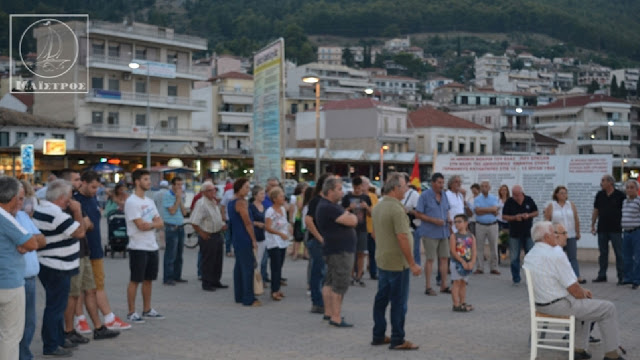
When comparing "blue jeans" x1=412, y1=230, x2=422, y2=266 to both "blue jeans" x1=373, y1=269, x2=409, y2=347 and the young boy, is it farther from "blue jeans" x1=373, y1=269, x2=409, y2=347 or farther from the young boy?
"blue jeans" x1=373, y1=269, x2=409, y2=347

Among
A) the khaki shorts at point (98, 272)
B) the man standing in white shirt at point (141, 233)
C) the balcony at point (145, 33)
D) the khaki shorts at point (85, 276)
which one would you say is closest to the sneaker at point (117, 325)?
the man standing in white shirt at point (141, 233)

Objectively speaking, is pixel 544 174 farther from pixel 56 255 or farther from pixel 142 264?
pixel 56 255

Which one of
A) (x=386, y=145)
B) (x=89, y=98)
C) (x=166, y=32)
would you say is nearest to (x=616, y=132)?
(x=386, y=145)

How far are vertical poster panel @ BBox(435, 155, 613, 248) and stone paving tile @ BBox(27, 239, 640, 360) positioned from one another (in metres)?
4.21

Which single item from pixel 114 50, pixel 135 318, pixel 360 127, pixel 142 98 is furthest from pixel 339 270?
pixel 360 127

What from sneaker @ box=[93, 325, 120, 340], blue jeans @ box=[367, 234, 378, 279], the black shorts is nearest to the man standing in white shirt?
the black shorts

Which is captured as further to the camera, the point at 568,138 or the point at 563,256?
the point at 568,138

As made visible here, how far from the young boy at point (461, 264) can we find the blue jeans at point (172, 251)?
5.16 meters

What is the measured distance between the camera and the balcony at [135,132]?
61763 millimetres

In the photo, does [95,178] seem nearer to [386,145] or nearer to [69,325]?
[69,325]

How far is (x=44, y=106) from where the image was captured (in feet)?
213

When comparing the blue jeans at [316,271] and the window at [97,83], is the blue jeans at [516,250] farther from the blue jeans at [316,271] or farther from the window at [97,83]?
the window at [97,83]

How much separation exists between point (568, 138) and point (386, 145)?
30.9 meters

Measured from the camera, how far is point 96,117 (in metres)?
62.6
